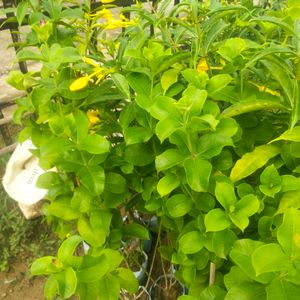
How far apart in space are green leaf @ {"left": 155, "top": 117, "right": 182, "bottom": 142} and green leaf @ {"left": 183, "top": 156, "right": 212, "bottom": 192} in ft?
0.26

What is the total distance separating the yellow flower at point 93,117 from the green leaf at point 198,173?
0.32 metres

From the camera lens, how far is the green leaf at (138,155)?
847 millimetres

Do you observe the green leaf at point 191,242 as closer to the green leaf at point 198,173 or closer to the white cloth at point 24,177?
the green leaf at point 198,173

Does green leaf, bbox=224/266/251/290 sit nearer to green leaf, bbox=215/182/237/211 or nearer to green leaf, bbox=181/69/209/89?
green leaf, bbox=215/182/237/211

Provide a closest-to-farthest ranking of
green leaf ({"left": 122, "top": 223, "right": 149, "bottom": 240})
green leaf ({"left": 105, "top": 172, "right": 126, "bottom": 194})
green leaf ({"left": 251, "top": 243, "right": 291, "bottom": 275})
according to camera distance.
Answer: green leaf ({"left": 251, "top": 243, "right": 291, "bottom": 275}), green leaf ({"left": 105, "top": 172, "right": 126, "bottom": 194}), green leaf ({"left": 122, "top": 223, "right": 149, "bottom": 240})

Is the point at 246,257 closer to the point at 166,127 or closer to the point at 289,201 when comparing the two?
the point at 289,201

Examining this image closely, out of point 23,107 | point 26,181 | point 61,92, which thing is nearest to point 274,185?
point 61,92

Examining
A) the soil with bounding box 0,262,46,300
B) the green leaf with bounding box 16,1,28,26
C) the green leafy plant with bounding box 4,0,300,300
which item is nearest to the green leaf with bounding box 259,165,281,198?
the green leafy plant with bounding box 4,0,300,300

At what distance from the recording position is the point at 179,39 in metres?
0.97

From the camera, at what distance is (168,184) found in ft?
2.52

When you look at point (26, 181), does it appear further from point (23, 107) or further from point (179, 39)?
point (179, 39)

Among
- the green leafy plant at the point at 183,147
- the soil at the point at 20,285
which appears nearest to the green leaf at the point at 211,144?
the green leafy plant at the point at 183,147

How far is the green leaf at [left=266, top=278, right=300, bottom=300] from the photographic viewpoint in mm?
574

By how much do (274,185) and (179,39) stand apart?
463 millimetres
